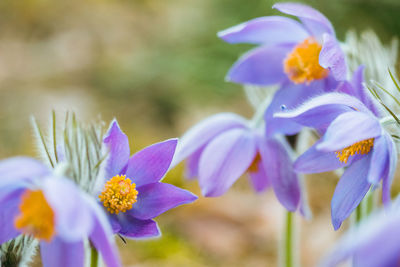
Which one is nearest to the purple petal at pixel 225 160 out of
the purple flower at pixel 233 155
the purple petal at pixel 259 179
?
the purple flower at pixel 233 155

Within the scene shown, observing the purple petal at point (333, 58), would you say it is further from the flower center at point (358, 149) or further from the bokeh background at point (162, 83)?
the bokeh background at point (162, 83)

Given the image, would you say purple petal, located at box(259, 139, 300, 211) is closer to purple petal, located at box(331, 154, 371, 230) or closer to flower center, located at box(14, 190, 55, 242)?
purple petal, located at box(331, 154, 371, 230)

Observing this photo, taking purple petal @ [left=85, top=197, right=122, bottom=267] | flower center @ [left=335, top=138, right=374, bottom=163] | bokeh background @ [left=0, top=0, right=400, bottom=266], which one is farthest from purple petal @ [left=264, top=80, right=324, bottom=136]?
bokeh background @ [left=0, top=0, right=400, bottom=266]

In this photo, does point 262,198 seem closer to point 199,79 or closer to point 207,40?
point 199,79

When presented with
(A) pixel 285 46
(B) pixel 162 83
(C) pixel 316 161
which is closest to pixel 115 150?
(C) pixel 316 161

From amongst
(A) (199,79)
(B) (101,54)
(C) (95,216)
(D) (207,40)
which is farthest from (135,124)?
(C) (95,216)

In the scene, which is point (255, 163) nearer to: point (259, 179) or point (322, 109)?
point (259, 179)
